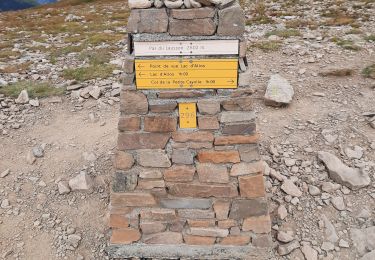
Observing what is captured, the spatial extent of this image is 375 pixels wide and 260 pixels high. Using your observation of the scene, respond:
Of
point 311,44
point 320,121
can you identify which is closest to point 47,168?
point 320,121

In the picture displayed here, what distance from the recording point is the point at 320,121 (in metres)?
8.98

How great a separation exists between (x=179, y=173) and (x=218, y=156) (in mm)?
637

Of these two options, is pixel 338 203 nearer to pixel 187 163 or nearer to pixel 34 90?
pixel 187 163

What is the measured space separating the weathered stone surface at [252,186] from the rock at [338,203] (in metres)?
1.98

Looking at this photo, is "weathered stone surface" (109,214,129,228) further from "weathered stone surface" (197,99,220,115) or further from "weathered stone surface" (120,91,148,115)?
"weathered stone surface" (197,99,220,115)

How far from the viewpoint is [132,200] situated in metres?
5.82

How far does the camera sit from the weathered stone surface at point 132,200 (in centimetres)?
577

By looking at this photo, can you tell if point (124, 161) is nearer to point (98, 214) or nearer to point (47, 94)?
point (98, 214)

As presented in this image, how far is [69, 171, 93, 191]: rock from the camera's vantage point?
753cm

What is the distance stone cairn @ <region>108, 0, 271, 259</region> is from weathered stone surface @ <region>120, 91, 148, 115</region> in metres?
0.01

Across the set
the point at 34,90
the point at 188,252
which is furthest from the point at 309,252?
the point at 34,90

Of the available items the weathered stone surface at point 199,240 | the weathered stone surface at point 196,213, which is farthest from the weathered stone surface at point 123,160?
the weathered stone surface at point 199,240

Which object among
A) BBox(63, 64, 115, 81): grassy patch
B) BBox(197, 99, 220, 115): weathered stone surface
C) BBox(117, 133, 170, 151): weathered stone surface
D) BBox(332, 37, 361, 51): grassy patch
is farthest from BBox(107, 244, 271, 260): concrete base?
BBox(332, 37, 361, 51): grassy patch

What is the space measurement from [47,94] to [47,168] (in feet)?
12.3
